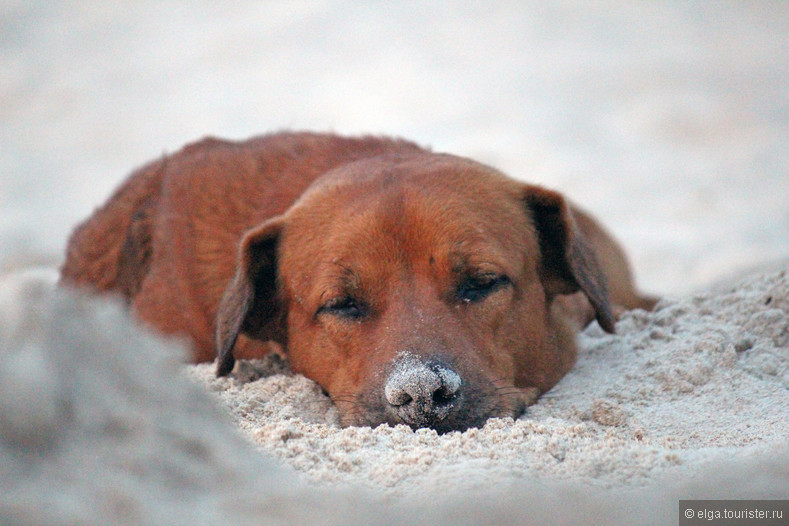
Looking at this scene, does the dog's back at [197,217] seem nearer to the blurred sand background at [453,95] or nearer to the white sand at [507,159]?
the white sand at [507,159]

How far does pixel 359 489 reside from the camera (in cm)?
222

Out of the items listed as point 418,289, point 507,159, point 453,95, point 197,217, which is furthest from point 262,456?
point 453,95

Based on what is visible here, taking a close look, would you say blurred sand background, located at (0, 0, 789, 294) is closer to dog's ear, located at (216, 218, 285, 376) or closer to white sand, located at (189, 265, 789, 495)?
white sand, located at (189, 265, 789, 495)

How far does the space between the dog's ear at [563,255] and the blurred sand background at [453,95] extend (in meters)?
3.74

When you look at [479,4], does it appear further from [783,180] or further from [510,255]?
[510,255]

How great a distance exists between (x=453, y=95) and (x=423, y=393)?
28.3ft

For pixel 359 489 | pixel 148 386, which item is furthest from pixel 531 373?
pixel 148 386

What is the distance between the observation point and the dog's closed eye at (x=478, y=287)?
3.59m

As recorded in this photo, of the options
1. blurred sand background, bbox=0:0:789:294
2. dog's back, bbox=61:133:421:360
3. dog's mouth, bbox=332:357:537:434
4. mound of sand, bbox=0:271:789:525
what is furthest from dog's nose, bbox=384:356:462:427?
blurred sand background, bbox=0:0:789:294

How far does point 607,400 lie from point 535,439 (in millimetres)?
875

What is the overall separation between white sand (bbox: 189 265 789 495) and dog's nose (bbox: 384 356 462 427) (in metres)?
0.13

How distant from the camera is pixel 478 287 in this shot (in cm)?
364
